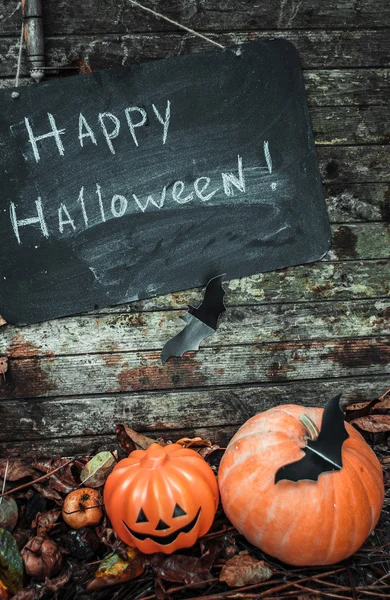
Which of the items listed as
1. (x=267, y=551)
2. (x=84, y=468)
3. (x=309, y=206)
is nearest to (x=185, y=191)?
(x=309, y=206)

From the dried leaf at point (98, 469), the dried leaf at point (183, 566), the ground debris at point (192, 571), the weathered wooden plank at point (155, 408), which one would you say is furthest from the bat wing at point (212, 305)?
the dried leaf at point (183, 566)

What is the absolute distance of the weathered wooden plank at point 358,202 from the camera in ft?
8.00

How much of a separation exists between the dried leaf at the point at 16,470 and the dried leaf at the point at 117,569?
24.4 inches

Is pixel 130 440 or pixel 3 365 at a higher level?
pixel 3 365

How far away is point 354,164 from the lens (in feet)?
7.99

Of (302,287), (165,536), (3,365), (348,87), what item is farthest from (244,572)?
(348,87)

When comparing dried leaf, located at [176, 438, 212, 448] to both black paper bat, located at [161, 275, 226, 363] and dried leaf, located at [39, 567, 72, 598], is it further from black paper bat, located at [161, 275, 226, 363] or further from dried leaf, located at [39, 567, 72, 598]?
dried leaf, located at [39, 567, 72, 598]

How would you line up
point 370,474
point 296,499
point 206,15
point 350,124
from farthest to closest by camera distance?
point 350,124 < point 206,15 < point 370,474 < point 296,499

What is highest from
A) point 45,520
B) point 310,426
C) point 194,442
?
point 310,426

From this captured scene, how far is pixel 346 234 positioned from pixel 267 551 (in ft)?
4.75

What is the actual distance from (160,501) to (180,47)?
1.93 meters

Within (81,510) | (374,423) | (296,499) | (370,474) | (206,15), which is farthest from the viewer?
(374,423)

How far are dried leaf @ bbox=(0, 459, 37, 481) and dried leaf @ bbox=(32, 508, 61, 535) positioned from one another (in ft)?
0.80

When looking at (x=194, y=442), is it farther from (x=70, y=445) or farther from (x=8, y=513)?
(x=8, y=513)
